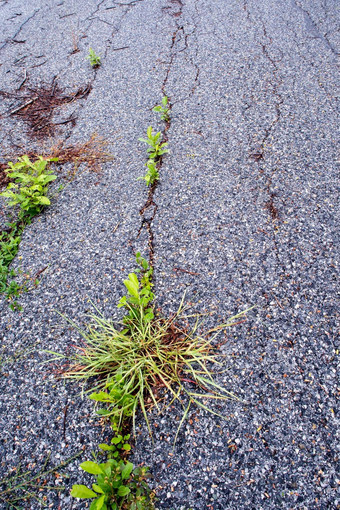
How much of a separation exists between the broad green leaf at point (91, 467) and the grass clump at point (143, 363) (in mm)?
218

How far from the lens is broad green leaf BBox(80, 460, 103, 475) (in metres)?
1.13

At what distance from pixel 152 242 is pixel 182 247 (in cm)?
21

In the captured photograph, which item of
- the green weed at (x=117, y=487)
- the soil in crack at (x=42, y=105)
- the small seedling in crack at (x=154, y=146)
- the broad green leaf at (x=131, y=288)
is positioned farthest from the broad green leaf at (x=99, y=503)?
the soil in crack at (x=42, y=105)

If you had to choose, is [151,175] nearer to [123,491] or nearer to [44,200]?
[44,200]

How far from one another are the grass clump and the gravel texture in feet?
0.24

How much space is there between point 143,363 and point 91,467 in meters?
0.50

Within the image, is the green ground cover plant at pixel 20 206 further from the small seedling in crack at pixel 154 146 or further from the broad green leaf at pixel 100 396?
the broad green leaf at pixel 100 396

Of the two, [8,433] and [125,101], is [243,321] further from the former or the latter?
[125,101]

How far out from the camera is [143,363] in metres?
1.54

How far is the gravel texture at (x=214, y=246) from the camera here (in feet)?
4.25

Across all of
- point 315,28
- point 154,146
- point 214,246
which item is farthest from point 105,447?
point 315,28

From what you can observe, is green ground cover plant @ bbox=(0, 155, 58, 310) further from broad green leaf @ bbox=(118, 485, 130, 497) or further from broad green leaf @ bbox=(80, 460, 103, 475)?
broad green leaf @ bbox=(118, 485, 130, 497)

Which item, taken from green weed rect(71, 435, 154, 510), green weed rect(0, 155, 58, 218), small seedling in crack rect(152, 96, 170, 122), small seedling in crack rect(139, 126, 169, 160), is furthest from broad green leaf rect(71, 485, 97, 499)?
small seedling in crack rect(152, 96, 170, 122)

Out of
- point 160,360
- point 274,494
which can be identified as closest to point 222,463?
point 274,494
